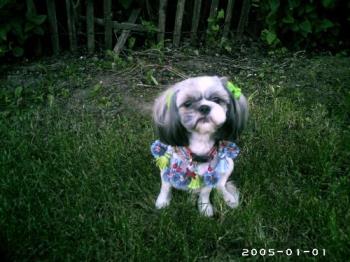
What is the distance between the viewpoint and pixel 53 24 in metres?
5.02

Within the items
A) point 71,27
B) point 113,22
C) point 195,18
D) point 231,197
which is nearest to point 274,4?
point 195,18

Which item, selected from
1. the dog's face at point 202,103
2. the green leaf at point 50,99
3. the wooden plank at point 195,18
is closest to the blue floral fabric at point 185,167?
the dog's face at point 202,103

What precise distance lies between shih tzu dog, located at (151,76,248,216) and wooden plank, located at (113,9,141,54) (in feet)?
8.03

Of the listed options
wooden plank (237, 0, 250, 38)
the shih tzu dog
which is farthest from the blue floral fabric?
wooden plank (237, 0, 250, 38)

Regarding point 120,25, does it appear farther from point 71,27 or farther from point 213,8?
point 213,8

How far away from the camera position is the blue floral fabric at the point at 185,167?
2.87 m

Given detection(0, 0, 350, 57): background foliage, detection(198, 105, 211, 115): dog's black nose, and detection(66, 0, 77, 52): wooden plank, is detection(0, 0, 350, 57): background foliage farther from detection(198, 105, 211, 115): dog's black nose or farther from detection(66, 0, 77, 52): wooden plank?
detection(198, 105, 211, 115): dog's black nose

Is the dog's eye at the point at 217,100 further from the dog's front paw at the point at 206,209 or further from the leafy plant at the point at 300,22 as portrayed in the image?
the leafy plant at the point at 300,22

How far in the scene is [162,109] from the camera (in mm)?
2734

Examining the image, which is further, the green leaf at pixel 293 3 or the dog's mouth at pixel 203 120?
the green leaf at pixel 293 3

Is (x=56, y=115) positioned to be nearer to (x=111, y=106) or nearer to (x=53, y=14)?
(x=111, y=106)

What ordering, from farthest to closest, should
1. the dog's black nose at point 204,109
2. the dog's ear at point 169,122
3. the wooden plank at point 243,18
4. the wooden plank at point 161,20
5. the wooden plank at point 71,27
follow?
Result: the wooden plank at point 243,18 → the wooden plank at point 161,20 → the wooden plank at point 71,27 → the dog's ear at point 169,122 → the dog's black nose at point 204,109

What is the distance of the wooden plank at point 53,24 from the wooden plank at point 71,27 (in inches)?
5.4

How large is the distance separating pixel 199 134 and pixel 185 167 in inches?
9.7
